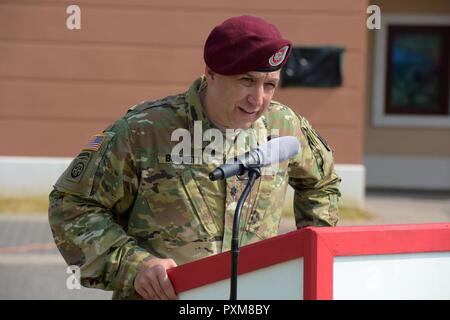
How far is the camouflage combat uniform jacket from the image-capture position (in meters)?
2.68

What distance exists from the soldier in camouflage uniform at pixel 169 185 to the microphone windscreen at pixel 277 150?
11.6 inches

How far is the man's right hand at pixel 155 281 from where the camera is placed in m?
2.37

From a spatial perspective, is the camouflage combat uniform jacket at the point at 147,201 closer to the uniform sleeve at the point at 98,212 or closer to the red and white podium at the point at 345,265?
the uniform sleeve at the point at 98,212

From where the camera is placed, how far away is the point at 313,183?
10.0ft

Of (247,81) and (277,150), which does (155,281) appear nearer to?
(277,150)

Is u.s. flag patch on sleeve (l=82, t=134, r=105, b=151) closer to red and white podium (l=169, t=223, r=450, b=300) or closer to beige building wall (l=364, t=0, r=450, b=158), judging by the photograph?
red and white podium (l=169, t=223, r=450, b=300)

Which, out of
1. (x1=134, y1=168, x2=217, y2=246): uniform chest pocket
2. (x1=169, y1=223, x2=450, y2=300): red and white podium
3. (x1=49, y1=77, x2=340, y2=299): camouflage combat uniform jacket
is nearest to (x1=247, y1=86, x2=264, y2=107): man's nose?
(x1=49, y1=77, x2=340, y2=299): camouflage combat uniform jacket

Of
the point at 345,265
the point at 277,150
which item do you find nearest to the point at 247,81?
the point at 277,150

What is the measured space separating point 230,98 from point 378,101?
1006 centimetres

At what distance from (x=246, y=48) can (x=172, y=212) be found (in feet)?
1.78

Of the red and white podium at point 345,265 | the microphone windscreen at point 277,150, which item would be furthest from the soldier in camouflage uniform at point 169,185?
the red and white podium at point 345,265

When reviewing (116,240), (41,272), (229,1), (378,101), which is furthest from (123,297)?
(378,101)

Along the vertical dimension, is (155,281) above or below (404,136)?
above
